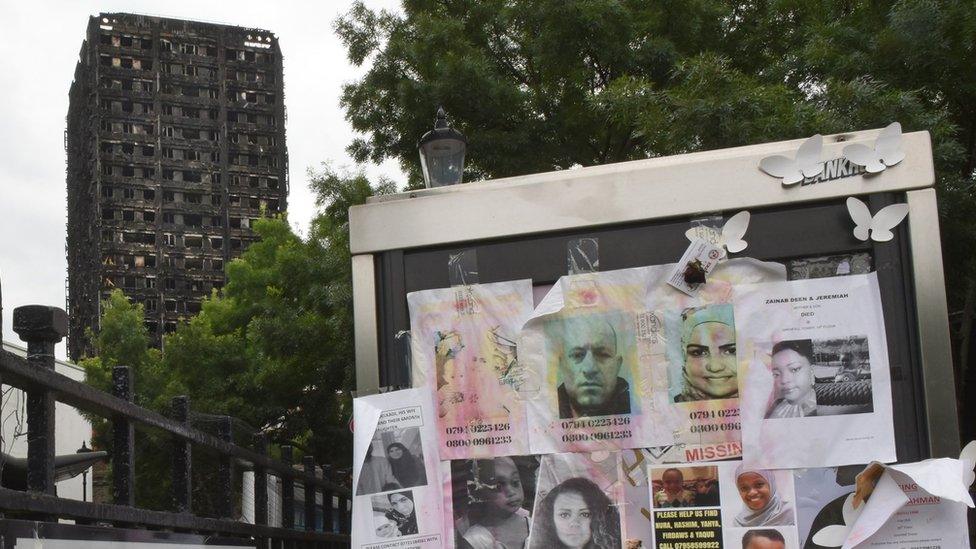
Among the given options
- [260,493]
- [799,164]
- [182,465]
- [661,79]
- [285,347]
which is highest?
[661,79]

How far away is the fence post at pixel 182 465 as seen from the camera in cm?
474

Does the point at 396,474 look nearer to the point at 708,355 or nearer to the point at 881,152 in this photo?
the point at 708,355

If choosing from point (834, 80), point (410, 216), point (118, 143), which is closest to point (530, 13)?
point (834, 80)

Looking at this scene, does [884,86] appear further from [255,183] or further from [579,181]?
[255,183]

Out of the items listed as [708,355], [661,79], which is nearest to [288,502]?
[708,355]

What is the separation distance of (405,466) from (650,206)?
0.92 metres

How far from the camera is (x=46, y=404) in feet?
11.1

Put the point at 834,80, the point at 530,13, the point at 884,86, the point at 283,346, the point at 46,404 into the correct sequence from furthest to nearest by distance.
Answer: the point at 283,346 < the point at 530,13 < the point at 834,80 < the point at 884,86 < the point at 46,404

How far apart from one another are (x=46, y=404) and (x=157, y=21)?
97346mm

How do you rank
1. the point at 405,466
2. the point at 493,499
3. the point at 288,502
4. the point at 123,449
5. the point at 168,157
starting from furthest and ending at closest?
the point at 168,157, the point at 288,502, the point at 123,449, the point at 405,466, the point at 493,499

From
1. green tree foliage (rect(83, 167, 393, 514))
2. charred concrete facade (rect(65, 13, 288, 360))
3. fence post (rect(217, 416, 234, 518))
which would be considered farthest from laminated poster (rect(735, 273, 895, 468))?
charred concrete facade (rect(65, 13, 288, 360))

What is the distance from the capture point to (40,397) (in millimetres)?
3377

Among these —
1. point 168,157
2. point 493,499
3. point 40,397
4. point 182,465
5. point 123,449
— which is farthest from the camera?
point 168,157

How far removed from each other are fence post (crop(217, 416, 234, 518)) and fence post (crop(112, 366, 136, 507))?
1.30 m
